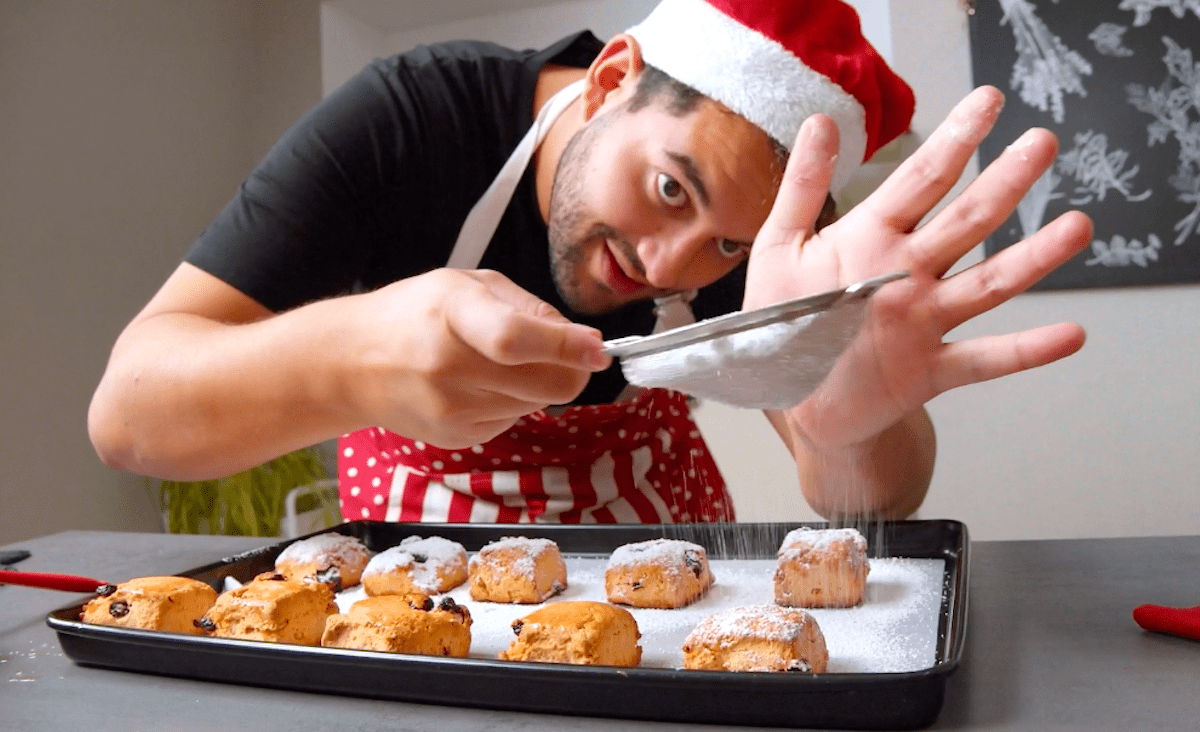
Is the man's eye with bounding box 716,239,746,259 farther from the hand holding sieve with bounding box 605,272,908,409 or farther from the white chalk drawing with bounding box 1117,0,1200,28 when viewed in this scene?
the white chalk drawing with bounding box 1117,0,1200,28

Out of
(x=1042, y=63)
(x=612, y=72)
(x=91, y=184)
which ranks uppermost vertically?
(x=1042, y=63)

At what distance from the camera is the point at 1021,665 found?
1.94 feet

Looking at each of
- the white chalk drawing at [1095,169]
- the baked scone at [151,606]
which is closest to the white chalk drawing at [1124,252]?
the white chalk drawing at [1095,169]

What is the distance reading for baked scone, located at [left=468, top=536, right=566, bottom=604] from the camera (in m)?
0.83

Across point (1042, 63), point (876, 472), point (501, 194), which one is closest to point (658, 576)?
point (876, 472)

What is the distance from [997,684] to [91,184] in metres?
2.53

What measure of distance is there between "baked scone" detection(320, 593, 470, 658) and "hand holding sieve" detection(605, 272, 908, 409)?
0.23 meters

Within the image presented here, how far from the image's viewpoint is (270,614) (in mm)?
674

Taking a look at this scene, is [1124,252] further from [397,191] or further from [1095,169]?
[397,191]

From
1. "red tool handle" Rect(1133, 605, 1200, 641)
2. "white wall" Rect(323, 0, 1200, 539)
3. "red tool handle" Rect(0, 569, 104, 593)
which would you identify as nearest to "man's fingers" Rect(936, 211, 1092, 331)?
"red tool handle" Rect(1133, 605, 1200, 641)

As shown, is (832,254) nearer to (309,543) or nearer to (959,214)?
(959,214)

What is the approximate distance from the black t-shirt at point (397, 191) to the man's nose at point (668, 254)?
227 mm

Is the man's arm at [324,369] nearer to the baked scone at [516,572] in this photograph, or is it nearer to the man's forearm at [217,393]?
the man's forearm at [217,393]

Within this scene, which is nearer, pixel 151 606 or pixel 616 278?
pixel 151 606
